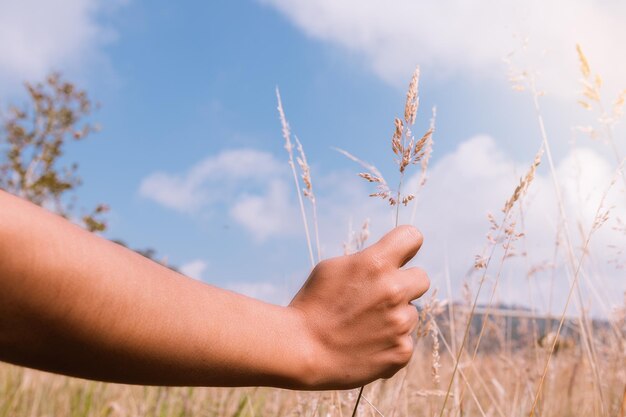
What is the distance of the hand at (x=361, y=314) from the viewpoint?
4.06 ft

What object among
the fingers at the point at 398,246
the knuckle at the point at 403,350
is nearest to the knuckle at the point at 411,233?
the fingers at the point at 398,246

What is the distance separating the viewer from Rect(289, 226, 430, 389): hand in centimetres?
124

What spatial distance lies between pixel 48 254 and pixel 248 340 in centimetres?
37

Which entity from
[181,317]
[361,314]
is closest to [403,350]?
[361,314]

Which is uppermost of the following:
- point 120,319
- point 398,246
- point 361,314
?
point 398,246

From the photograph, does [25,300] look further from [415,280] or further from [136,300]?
[415,280]

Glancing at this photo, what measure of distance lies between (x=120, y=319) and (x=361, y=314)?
0.42 metres

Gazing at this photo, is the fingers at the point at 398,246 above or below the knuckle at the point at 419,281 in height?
above

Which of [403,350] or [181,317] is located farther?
[403,350]

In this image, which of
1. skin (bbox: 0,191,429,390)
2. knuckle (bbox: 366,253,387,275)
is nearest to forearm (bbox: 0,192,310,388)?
skin (bbox: 0,191,429,390)

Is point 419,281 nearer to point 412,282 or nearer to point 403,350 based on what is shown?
point 412,282

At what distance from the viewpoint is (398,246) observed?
→ 4.16 feet

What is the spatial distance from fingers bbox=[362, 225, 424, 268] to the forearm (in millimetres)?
195

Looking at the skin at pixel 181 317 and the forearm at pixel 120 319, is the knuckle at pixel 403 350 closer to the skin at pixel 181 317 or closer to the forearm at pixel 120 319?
the skin at pixel 181 317
